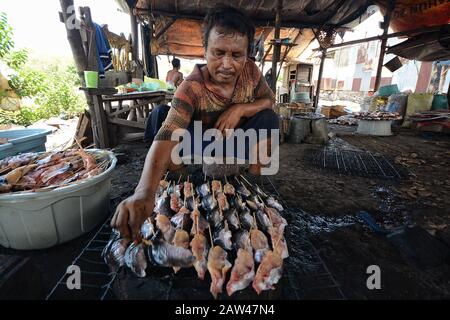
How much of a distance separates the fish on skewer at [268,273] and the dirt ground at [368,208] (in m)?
0.54

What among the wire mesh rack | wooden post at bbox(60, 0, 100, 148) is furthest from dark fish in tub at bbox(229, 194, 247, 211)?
wooden post at bbox(60, 0, 100, 148)

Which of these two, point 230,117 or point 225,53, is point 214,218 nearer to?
point 230,117

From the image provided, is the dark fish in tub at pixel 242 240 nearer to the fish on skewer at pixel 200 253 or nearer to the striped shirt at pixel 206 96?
the fish on skewer at pixel 200 253

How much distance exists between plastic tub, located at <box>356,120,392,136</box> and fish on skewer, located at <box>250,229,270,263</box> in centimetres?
709

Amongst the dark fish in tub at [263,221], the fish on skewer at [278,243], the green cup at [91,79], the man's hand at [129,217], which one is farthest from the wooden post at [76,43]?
the fish on skewer at [278,243]

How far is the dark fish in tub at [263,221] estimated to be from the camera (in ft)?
6.70

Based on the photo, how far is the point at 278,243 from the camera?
1809mm

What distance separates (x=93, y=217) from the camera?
7.37 feet

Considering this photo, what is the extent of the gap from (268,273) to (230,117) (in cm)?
164

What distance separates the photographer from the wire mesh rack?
4.98 ft

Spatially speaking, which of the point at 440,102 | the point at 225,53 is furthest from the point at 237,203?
the point at 440,102

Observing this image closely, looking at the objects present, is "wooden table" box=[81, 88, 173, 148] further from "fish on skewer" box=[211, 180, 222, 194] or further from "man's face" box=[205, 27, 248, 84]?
"fish on skewer" box=[211, 180, 222, 194]
